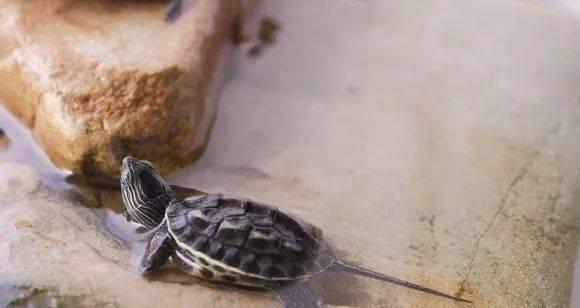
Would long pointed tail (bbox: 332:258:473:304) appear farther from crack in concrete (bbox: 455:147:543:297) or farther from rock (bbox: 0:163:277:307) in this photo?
rock (bbox: 0:163:277:307)

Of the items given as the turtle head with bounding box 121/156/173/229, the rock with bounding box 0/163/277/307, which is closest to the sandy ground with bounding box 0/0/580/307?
the rock with bounding box 0/163/277/307

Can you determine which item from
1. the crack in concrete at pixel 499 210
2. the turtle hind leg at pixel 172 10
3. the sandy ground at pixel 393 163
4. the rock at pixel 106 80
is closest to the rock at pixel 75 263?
the sandy ground at pixel 393 163

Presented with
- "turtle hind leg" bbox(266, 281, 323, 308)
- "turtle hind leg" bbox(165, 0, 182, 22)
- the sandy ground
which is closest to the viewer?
"turtle hind leg" bbox(266, 281, 323, 308)

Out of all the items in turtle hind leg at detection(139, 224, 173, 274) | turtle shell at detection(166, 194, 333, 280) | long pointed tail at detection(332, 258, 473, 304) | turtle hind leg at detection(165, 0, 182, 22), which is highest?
turtle hind leg at detection(165, 0, 182, 22)

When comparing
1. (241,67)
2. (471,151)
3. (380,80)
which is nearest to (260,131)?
(241,67)

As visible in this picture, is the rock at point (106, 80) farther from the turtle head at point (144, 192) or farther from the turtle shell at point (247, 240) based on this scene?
the turtle shell at point (247, 240)

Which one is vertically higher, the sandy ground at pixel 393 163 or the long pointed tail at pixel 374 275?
the sandy ground at pixel 393 163

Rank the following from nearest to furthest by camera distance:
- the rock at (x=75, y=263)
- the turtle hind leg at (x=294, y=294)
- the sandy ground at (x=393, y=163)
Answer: the rock at (x=75, y=263) < the turtle hind leg at (x=294, y=294) < the sandy ground at (x=393, y=163)
